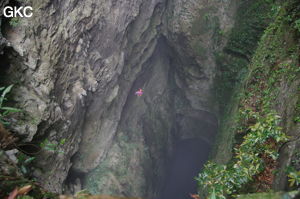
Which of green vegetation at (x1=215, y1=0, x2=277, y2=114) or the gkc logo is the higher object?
green vegetation at (x1=215, y1=0, x2=277, y2=114)

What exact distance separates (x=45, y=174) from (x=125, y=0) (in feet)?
22.3

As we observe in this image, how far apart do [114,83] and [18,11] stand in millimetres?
4802

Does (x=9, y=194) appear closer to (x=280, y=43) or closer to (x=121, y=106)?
(x=280, y=43)

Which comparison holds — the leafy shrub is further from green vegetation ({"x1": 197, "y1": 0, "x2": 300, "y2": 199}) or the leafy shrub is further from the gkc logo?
the gkc logo

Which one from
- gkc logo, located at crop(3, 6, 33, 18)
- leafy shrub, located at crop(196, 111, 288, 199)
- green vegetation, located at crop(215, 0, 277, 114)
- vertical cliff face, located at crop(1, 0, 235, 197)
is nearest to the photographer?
leafy shrub, located at crop(196, 111, 288, 199)

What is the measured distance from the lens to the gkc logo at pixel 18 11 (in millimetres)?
4696

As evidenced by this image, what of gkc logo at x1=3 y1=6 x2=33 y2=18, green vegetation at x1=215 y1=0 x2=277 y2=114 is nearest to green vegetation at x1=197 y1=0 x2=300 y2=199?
green vegetation at x1=215 y1=0 x2=277 y2=114

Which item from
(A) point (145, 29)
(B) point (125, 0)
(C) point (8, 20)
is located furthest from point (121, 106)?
(C) point (8, 20)

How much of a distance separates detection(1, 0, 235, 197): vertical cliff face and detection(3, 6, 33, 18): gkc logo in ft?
0.44

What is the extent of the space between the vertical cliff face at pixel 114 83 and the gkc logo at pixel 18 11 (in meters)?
0.13

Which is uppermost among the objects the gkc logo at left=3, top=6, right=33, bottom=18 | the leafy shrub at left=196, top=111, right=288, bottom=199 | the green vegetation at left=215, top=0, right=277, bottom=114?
the green vegetation at left=215, top=0, right=277, bottom=114

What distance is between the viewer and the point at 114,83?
9.30 metres

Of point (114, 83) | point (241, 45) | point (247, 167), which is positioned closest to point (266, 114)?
point (247, 167)

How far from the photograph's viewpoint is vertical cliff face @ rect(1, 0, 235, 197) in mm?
5125
